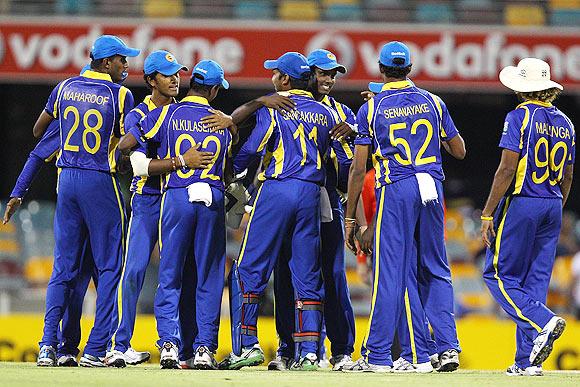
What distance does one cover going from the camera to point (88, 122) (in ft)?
28.8

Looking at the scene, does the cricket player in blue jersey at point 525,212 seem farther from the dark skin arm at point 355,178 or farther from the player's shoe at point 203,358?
the player's shoe at point 203,358

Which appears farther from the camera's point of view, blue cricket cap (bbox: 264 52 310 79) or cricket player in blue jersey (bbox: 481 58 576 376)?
blue cricket cap (bbox: 264 52 310 79)

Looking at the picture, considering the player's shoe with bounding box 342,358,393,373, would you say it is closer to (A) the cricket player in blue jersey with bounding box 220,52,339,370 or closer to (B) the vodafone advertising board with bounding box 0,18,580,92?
(A) the cricket player in blue jersey with bounding box 220,52,339,370

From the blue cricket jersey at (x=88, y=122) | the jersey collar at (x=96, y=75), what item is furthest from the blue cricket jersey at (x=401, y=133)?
the jersey collar at (x=96, y=75)

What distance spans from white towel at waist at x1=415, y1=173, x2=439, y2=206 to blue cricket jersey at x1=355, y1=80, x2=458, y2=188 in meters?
0.06

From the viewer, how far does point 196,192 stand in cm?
848

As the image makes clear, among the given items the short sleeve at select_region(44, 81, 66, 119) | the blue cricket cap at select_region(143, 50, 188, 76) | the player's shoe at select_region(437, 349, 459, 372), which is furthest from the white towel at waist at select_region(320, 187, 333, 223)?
the short sleeve at select_region(44, 81, 66, 119)

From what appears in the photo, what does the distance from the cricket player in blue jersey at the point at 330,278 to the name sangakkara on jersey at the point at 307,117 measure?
24 cm

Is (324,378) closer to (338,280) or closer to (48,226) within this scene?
(338,280)

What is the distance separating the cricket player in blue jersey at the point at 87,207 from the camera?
8750mm

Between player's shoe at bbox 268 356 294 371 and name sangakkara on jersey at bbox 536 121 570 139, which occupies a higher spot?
name sangakkara on jersey at bbox 536 121 570 139

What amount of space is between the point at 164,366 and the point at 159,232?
0.96 m

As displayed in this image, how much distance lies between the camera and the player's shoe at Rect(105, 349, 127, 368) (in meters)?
8.57

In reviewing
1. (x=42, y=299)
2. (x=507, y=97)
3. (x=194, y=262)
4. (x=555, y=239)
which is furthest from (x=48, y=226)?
(x=555, y=239)
